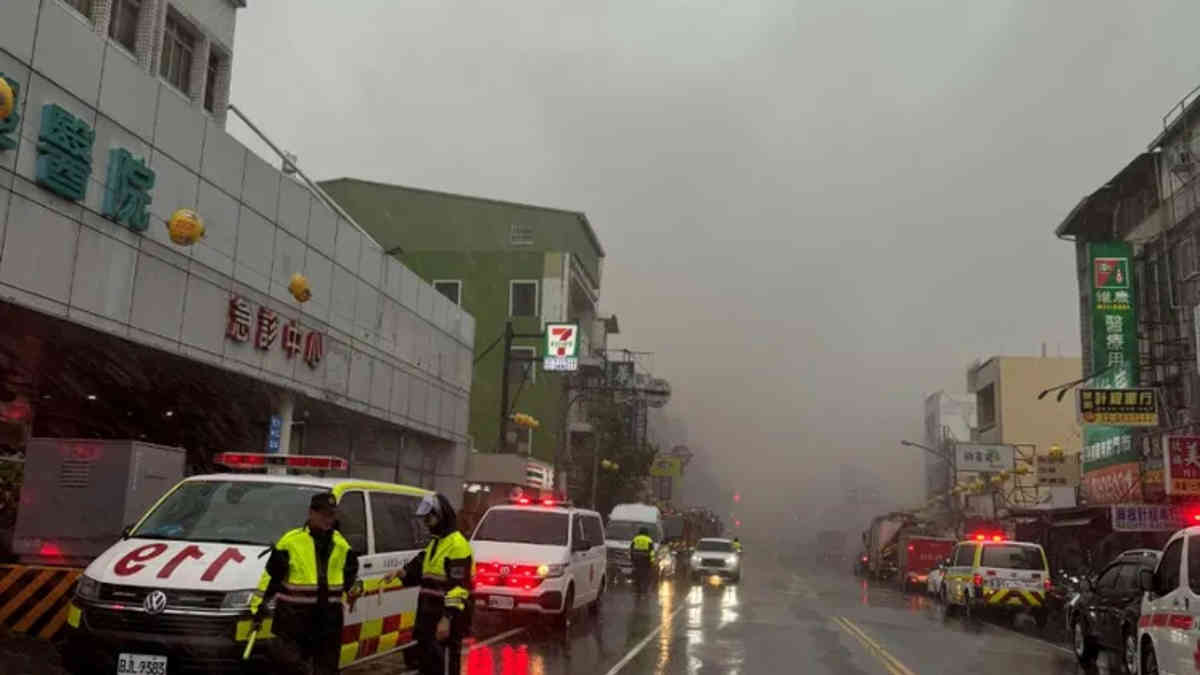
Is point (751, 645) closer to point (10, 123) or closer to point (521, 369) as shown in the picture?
point (10, 123)

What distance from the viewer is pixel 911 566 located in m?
40.2

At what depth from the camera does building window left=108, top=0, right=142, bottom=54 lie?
1800cm

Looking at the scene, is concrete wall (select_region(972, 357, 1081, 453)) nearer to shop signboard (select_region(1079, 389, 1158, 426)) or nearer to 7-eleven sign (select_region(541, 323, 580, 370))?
7-eleven sign (select_region(541, 323, 580, 370))

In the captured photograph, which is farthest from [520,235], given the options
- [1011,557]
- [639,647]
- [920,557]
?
[639,647]

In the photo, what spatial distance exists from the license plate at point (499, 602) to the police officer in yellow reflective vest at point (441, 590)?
6717mm

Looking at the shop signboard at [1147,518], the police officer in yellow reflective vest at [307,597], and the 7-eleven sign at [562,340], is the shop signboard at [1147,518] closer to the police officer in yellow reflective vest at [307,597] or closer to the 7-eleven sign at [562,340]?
the 7-eleven sign at [562,340]

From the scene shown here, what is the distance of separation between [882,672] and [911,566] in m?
29.4

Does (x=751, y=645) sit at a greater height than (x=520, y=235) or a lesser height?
lesser

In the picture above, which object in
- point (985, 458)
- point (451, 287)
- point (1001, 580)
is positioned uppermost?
point (451, 287)

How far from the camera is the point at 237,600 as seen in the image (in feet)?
25.1

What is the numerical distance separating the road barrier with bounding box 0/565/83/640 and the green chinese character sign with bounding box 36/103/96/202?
5.72m

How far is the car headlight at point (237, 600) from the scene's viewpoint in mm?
7625

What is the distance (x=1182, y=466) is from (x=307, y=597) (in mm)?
24216

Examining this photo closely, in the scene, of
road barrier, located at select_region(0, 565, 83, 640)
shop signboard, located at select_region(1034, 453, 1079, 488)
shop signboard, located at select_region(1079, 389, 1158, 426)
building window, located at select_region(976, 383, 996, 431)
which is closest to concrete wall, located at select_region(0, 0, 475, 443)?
road barrier, located at select_region(0, 565, 83, 640)
